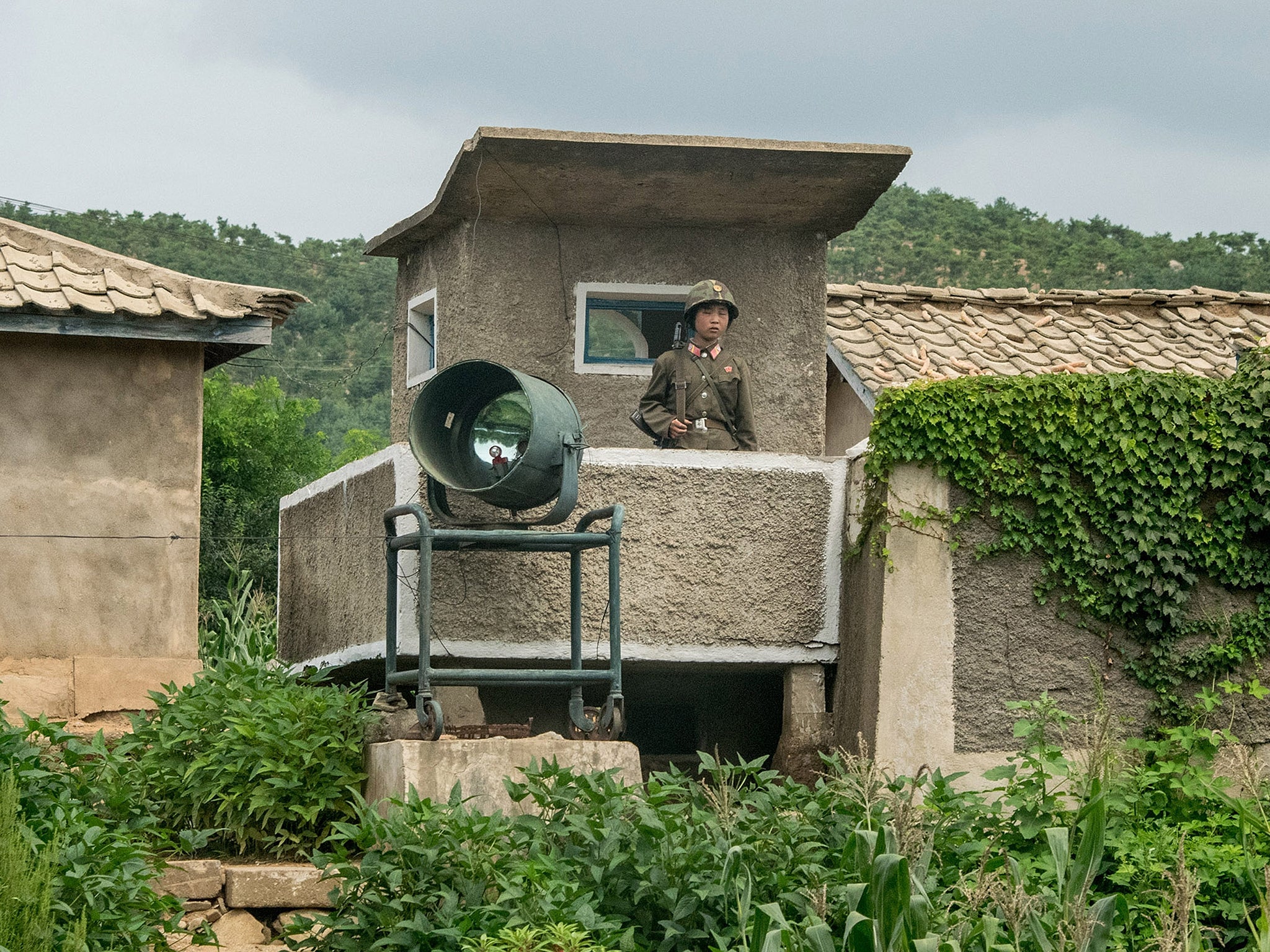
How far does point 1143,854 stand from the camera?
20.7 ft

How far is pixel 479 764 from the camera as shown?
663 centimetres

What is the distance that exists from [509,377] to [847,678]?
2391mm

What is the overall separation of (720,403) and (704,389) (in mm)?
121

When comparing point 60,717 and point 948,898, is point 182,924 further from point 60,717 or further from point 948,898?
point 948,898

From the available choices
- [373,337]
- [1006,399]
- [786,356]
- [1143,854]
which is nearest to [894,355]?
[786,356]

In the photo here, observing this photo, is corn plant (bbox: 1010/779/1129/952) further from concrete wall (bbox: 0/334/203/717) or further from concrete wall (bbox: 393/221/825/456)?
concrete wall (bbox: 0/334/203/717)

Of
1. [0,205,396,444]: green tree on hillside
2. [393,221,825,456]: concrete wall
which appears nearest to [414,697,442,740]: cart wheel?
[393,221,825,456]: concrete wall

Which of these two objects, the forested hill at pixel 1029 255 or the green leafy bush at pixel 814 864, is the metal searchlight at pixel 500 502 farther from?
the forested hill at pixel 1029 255

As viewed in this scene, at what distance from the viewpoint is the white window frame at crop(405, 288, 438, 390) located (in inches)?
407

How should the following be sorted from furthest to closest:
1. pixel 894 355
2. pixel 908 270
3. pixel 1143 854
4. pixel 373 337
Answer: pixel 373 337 → pixel 908 270 → pixel 894 355 → pixel 1143 854

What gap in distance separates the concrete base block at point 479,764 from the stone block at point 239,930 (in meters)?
0.70

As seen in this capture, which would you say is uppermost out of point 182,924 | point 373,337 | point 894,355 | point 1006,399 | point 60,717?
point 373,337

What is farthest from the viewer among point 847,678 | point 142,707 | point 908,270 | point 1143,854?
point 908,270

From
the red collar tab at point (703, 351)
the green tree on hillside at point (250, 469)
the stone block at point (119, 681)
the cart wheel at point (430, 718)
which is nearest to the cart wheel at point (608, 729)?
the cart wheel at point (430, 718)
